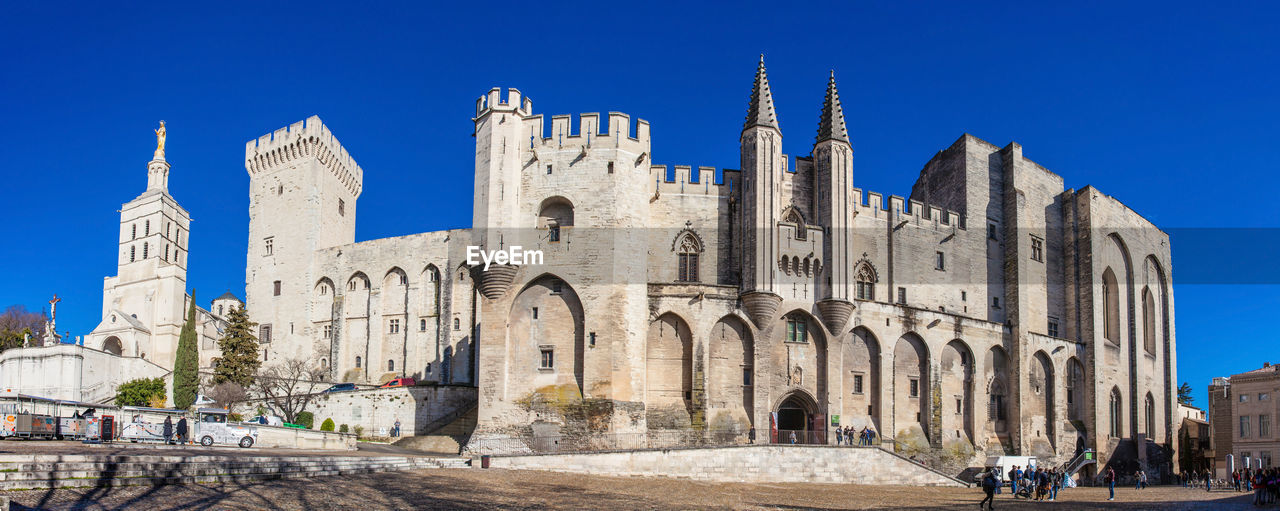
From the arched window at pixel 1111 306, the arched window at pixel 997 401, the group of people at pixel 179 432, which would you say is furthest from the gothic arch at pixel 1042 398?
the group of people at pixel 179 432

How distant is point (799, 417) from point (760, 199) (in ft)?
31.6

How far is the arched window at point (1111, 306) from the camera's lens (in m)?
55.7

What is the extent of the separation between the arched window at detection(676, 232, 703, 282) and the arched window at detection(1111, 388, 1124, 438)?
26101 mm

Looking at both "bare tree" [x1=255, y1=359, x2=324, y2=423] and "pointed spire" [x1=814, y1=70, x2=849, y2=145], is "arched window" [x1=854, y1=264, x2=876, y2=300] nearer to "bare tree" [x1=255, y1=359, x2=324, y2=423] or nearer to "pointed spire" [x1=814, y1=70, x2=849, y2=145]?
"pointed spire" [x1=814, y1=70, x2=849, y2=145]

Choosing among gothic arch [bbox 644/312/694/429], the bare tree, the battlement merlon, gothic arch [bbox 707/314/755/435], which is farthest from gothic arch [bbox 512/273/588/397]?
the battlement merlon

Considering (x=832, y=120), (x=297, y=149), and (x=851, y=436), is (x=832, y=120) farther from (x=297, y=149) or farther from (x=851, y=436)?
(x=297, y=149)

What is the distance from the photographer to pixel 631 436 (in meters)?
37.7

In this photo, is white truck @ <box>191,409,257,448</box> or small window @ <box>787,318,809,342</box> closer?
white truck @ <box>191,409,257,448</box>

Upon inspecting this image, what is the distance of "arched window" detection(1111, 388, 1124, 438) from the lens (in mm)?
53500

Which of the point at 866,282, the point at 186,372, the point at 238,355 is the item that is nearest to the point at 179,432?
the point at 186,372

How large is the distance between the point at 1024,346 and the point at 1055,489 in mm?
14013

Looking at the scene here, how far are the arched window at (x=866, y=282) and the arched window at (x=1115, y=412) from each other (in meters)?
17.1

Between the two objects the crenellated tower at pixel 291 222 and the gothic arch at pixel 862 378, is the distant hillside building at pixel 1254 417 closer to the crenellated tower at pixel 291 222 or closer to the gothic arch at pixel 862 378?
the gothic arch at pixel 862 378

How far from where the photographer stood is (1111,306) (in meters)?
56.3
